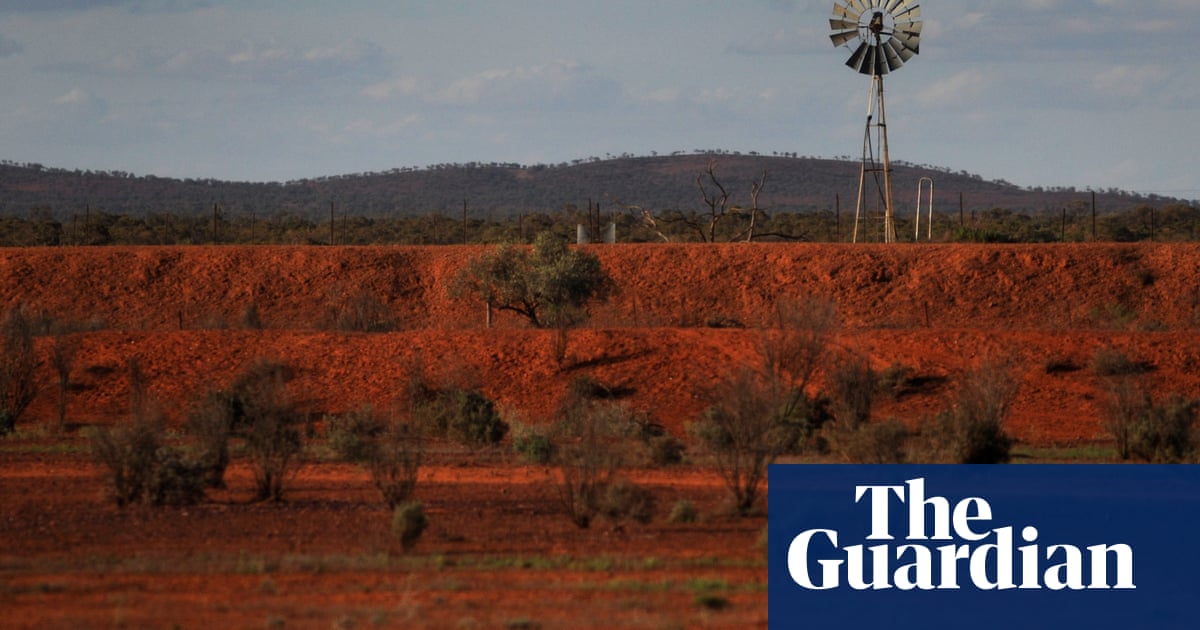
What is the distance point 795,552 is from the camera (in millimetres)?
14102

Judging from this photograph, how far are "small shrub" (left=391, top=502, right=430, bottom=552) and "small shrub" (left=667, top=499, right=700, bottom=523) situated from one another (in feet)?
11.6

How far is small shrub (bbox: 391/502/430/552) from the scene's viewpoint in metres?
14.8

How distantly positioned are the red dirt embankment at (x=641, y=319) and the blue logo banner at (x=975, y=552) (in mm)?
7592

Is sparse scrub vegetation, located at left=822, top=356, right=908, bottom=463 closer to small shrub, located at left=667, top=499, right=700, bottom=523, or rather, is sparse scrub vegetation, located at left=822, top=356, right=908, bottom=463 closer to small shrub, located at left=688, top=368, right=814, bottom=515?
small shrub, located at left=688, top=368, right=814, bottom=515

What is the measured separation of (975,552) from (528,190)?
446 feet

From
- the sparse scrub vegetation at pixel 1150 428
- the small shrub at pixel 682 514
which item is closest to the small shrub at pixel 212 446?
the small shrub at pixel 682 514

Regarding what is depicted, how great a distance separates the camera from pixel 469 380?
29.7m

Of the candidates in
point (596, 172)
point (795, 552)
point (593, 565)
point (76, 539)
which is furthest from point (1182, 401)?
point (596, 172)

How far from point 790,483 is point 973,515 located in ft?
11.0

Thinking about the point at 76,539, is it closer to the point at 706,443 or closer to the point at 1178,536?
the point at 706,443

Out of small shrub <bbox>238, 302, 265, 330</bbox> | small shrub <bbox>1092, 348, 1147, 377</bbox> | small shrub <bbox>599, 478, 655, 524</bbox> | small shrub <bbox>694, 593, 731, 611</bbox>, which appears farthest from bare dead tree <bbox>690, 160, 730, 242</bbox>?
small shrub <bbox>694, 593, 731, 611</bbox>

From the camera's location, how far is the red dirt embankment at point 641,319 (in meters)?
29.4

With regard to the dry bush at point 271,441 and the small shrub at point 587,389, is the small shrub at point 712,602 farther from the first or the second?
the small shrub at point 587,389

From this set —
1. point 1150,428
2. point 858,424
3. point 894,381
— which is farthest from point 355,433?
point 1150,428
